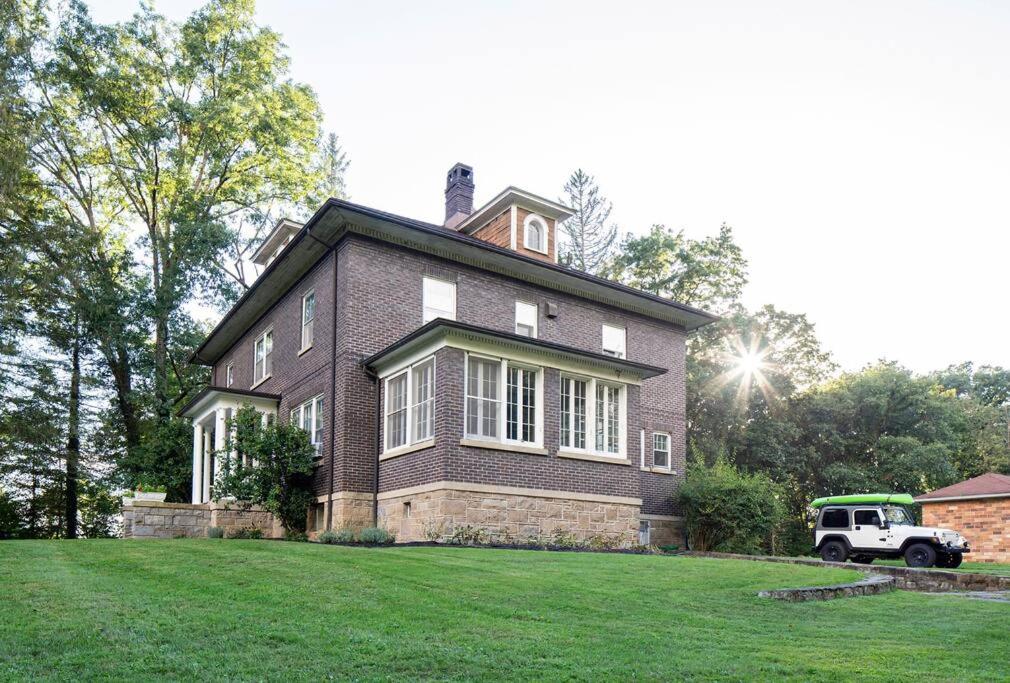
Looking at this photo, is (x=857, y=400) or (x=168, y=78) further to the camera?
(x=857, y=400)

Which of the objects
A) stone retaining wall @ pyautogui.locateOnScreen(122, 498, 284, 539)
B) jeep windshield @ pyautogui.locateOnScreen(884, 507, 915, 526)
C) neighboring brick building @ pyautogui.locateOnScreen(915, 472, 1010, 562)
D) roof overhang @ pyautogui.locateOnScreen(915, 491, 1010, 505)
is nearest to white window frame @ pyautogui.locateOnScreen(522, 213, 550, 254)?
stone retaining wall @ pyautogui.locateOnScreen(122, 498, 284, 539)

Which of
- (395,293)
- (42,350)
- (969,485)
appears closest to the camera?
(395,293)

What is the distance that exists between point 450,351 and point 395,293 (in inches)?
141

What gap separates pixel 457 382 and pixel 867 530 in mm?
10676

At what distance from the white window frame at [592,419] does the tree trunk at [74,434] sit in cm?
1965

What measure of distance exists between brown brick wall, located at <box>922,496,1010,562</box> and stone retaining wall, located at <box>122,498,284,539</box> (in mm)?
18531

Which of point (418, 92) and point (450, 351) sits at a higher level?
point (418, 92)

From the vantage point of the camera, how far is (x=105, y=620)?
668 centimetres

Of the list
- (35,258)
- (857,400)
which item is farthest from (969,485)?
(35,258)

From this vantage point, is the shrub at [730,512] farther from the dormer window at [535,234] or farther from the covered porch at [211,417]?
the covered porch at [211,417]

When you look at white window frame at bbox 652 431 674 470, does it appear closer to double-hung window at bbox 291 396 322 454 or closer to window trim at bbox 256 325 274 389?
double-hung window at bbox 291 396 322 454

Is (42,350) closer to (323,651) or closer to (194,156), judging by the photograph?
(194,156)

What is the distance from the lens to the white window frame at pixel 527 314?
2086 cm

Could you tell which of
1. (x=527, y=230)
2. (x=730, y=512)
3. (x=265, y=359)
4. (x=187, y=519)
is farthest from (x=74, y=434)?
(x=730, y=512)
